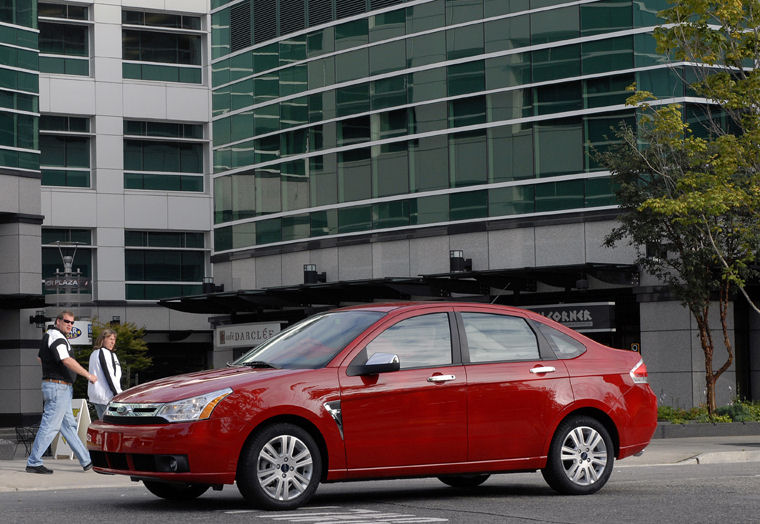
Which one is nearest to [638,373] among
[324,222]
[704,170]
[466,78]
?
[704,170]

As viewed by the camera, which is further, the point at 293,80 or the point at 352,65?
the point at 293,80

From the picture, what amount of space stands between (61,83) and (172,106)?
467 cm

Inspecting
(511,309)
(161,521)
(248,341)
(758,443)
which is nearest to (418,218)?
(248,341)

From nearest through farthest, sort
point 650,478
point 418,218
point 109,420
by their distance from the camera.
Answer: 1. point 109,420
2. point 650,478
3. point 418,218

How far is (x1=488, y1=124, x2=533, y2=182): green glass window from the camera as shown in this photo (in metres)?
35.9

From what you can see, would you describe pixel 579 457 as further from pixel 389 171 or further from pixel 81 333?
pixel 389 171

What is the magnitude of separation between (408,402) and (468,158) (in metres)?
26.8

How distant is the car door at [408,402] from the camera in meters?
10.4

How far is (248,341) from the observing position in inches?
1727

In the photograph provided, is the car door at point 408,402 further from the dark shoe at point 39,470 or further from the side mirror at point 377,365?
the dark shoe at point 39,470

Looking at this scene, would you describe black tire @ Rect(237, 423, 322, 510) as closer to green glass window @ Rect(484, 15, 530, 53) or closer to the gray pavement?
the gray pavement

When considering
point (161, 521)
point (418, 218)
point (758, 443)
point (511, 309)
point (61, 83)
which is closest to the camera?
point (161, 521)

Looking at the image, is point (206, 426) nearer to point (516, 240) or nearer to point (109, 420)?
point (109, 420)

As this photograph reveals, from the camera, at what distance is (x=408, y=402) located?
1064cm
